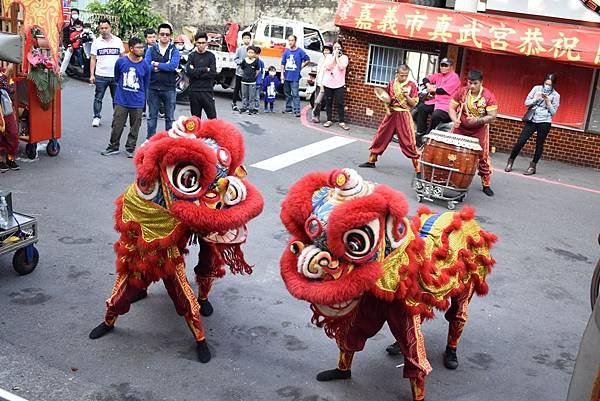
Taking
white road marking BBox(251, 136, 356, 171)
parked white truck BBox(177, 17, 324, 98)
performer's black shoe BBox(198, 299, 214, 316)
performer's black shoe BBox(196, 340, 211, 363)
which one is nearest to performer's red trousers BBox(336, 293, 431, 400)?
performer's black shoe BBox(196, 340, 211, 363)

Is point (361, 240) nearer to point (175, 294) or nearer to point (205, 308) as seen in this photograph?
point (175, 294)

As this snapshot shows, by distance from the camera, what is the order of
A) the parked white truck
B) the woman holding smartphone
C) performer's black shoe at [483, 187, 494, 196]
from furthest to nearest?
the parked white truck < the woman holding smartphone < performer's black shoe at [483, 187, 494, 196]

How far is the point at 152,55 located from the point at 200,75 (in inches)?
31.0

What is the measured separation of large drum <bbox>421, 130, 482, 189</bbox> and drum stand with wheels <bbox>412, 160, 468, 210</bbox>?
19 millimetres

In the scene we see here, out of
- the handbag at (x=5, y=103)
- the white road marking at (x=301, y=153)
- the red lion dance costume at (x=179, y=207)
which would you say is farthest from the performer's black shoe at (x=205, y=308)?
the white road marking at (x=301, y=153)

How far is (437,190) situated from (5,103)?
18.5 feet

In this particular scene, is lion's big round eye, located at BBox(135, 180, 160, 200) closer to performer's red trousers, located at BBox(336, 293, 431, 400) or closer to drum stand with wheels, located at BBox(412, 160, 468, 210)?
performer's red trousers, located at BBox(336, 293, 431, 400)

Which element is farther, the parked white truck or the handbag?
the parked white truck

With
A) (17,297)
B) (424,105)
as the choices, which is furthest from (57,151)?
(424,105)

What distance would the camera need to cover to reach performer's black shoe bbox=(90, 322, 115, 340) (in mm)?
5348

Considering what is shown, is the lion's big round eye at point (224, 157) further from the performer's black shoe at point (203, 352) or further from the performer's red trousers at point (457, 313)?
the performer's red trousers at point (457, 313)

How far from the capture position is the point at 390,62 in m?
14.0

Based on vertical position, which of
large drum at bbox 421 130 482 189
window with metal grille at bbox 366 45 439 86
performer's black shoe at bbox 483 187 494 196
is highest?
window with metal grille at bbox 366 45 439 86

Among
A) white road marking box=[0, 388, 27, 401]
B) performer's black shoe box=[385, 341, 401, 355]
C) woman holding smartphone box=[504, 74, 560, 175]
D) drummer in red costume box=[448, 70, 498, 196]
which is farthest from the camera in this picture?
woman holding smartphone box=[504, 74, 560, 175]
